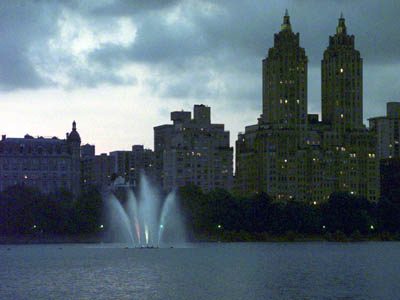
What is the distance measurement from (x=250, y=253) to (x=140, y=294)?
75061 mm

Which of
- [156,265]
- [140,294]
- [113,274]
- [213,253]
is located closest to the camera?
[140,294]

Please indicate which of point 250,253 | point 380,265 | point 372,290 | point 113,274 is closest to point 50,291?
point 113,274

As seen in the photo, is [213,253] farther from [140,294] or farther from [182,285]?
[140,294]

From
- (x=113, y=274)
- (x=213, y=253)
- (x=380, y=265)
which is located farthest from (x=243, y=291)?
(x=213, y=253)

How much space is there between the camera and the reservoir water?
110062mm

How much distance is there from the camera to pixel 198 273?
136m

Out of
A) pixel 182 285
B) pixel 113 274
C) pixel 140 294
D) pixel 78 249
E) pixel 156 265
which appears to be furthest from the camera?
pixel 78 249

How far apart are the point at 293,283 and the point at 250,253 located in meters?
60.6

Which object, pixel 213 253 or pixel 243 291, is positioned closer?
pixel 243 291

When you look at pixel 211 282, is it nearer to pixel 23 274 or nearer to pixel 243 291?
pixel 243 291

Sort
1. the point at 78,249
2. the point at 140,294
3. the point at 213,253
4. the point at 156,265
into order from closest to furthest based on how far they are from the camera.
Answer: the point at 140,294
the point at 156,265
the point at 213,253
the point at 78,249

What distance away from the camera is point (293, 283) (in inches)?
4783

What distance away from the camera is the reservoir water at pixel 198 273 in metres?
110

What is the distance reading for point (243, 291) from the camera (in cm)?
11219
